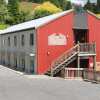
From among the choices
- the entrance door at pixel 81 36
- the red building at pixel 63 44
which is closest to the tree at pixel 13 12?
the red building at pixel 63 44

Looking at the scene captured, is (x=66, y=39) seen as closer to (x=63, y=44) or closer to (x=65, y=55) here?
(x=63, y=44)

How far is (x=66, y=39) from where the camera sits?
173 ft

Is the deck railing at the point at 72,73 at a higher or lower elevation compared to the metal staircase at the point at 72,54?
lower

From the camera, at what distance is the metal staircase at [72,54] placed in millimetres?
49094

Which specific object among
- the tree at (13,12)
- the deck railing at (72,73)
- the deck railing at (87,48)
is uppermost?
the tree at (13,12)

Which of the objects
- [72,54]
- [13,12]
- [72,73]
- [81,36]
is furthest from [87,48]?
[13,12]

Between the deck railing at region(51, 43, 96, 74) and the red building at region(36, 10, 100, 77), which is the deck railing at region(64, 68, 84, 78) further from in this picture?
the deck railing at region(51, 43, 96, 74)

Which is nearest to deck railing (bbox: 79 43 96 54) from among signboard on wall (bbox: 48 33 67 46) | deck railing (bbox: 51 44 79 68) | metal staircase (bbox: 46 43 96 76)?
metal staircase (bbox: 46 43 96 76)

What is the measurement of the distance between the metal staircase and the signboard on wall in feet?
6.20

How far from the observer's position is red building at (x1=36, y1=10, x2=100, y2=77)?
50281mm

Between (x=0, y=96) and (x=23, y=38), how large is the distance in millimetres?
30221

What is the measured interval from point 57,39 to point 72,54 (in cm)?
289

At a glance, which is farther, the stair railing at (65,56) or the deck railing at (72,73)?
the stair railing at (65,56)

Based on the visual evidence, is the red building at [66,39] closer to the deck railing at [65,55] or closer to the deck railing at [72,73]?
the deck railing at [65,55]
